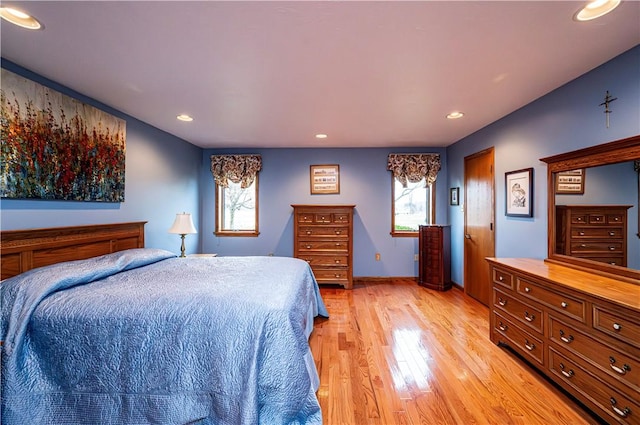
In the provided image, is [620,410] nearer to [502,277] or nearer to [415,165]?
[502,277]

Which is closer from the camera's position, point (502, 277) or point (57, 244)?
point (57, 244)

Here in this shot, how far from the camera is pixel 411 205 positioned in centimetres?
480

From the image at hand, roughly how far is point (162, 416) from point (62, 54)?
7.82 feet

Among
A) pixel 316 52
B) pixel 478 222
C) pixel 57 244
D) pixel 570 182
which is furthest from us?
pixel 478 222

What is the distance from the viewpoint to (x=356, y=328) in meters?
2.87

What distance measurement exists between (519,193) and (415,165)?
1916mm

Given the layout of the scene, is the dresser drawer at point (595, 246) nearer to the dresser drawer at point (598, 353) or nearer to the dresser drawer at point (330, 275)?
the dresser drawer at point (598, 353)

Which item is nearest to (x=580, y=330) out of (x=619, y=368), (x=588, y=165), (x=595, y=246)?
(x=619, y=368)

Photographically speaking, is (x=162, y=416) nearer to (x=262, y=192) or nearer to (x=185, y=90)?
(x=185, y=90)

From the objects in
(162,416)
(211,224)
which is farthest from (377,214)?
(162,416)

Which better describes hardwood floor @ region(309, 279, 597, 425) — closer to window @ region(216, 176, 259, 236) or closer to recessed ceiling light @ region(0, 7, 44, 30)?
window @ region(216, 176, 259, 236)

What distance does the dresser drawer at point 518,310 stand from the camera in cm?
205

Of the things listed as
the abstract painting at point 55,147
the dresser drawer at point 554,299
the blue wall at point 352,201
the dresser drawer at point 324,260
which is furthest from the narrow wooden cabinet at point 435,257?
the abstract painting at point 55,147

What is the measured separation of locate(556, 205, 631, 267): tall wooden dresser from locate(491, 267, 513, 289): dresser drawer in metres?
0.49
